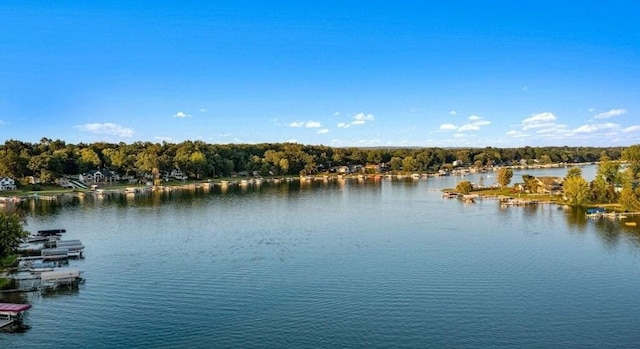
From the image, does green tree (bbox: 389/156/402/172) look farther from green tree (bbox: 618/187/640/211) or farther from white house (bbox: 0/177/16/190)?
white house (bbox: 0/177/16/190)

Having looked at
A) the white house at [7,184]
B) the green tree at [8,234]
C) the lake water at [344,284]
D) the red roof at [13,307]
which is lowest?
the lake water at [344,284]

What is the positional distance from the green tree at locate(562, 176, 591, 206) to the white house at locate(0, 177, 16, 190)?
7473 cm

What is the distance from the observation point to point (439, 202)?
6719 cm

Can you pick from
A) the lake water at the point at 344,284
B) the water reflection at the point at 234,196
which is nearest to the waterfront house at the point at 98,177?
the water reflection at the point at 234,196

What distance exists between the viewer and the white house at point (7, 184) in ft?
255

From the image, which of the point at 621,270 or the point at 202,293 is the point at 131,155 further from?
the point at 621,270

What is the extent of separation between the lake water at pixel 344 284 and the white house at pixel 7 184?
108 feet

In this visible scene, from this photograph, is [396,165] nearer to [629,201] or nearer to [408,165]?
[408,165]

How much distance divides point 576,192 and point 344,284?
43180mm

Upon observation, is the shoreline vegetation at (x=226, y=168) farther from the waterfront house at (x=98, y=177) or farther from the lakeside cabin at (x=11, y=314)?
the lakeside cabin at (x=11, y=314)

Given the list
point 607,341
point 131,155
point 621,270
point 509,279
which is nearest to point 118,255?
point 509,279

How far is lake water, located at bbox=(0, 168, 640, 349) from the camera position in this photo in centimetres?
2072

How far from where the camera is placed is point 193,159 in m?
105

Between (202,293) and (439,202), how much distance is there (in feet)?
151
